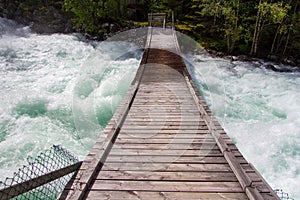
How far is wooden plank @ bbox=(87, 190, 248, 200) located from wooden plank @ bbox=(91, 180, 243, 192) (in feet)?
0.14

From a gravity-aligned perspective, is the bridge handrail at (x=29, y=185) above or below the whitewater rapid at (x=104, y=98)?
above

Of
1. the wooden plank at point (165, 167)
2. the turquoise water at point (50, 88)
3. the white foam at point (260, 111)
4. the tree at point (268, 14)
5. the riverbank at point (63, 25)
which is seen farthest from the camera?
the riverbank at point (63, 25)

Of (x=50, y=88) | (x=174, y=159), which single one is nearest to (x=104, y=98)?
(x=50, y=88)

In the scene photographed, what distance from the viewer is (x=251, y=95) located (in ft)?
28.2

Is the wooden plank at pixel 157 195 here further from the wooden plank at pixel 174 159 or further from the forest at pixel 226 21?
the forest at pixel 226 21

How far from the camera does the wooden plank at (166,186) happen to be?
225 cm

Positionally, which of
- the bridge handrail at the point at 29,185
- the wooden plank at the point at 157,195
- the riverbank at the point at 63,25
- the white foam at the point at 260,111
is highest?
the riverbank at the point at 63,25

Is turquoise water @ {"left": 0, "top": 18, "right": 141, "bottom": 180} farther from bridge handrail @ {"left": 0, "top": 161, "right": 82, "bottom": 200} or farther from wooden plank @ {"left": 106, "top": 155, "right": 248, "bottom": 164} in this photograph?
bridge handrail @ {"left": 0, "top": 161, "right": 82, "bottom": 200}

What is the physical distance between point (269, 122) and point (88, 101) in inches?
209

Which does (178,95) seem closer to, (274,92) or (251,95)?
(251,95)

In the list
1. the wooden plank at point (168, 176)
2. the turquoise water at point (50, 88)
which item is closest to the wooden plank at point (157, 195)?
the wooden plank at point (168, 176)

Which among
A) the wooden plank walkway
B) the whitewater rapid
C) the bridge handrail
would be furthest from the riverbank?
the bridge handrail

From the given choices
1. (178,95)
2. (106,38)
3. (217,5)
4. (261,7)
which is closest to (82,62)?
(106,38)

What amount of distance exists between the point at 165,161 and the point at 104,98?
4.89 meters
